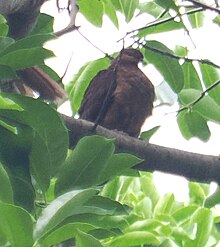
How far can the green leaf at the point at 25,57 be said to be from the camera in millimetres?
1278

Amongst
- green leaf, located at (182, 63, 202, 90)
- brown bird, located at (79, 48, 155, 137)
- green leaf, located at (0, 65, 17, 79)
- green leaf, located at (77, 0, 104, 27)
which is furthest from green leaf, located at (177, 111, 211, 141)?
brown bird, located at (79, 48, 155, 137)

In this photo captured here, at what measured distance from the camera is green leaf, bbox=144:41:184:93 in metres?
1.85

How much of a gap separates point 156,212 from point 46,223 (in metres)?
0.98

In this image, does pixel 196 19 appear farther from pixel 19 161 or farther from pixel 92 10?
pixel 19 161

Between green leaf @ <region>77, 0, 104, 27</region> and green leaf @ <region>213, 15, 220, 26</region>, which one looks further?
green leaf @ <region>213, 15, 220, 26</region>

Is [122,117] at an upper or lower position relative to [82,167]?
lower

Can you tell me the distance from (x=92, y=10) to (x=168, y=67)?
24 cm

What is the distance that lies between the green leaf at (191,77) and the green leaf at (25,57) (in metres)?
0.67

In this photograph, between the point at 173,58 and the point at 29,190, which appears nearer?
the point at 29,190

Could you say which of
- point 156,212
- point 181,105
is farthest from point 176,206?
point 181,105

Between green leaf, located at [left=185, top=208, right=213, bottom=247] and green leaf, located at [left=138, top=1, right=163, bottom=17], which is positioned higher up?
green leaf, located at [left=138, top=1, right=163, bottom=17]

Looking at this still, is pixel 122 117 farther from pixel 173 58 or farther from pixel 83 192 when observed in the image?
pixel 83 192

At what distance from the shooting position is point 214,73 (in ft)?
6.20

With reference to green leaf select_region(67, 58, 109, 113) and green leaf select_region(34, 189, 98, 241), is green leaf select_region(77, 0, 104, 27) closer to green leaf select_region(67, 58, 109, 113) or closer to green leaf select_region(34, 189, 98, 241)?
green leaf select_region(67, 58, 109, 113)
